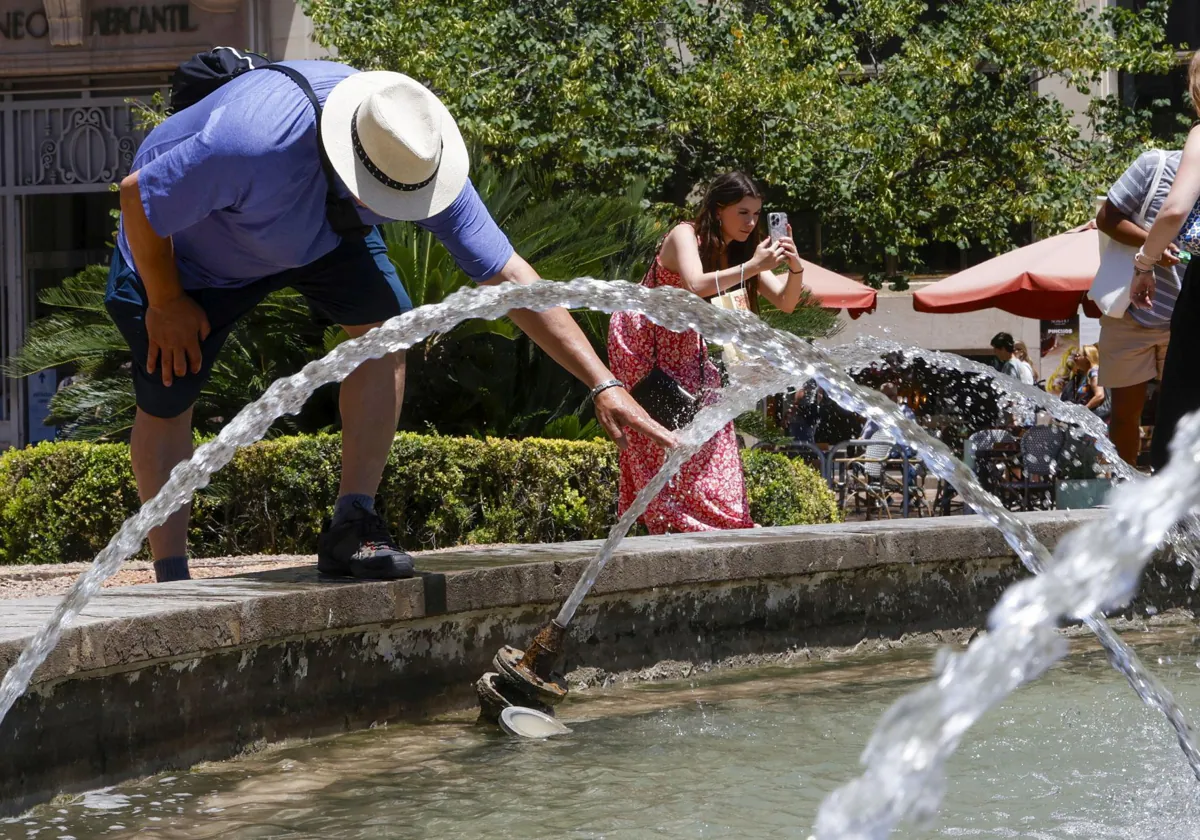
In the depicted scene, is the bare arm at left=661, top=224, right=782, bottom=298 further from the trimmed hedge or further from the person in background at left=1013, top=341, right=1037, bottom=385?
the person in background at left=1013, top=341, right=1037, bottom=385

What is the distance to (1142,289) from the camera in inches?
195

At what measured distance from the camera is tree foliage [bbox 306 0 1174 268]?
14289 mm

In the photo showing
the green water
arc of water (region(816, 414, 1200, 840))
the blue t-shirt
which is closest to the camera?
arc of water (region(816, 414, 1200, 840))

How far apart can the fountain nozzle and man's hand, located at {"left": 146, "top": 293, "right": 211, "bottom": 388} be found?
1002 millimetres

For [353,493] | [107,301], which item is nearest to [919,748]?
[353,493]

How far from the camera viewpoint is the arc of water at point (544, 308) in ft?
10.2

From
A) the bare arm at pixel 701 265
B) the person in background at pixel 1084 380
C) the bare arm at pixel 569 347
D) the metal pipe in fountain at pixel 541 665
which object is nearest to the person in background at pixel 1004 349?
the person in background at pixel 1084 380

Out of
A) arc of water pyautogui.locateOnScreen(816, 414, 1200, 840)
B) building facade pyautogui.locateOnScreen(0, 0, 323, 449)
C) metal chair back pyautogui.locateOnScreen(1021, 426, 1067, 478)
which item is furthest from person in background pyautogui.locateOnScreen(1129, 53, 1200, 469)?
building facade pyautogui.locateOnScreen(0, 0, 323, 449)

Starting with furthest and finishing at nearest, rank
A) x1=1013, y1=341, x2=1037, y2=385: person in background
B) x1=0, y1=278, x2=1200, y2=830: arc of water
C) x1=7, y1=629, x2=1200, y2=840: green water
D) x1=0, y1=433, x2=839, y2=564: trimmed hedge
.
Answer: x1=1013, y1=341, x2=1037, y2=385: person in background, x1=0, y1=433, x2=839, y2=564: trimmed hedge, x1=0, y1=278, x2=1200, y2=830: arc of water, x1=7, y1=629, x2=1200, y2=840: green water

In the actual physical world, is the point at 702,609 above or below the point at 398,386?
below

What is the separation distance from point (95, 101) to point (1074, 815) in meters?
16.8

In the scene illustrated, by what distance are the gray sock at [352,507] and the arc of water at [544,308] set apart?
1.10 ft

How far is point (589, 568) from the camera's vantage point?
3.87 meters

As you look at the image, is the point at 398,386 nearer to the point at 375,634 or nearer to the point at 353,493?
the point at 353,493
